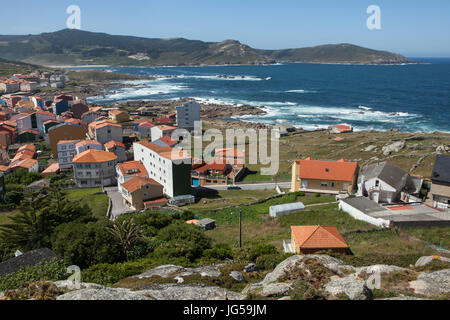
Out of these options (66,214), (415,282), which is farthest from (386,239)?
(66,214)

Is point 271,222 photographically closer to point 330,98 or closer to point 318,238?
point 318,238

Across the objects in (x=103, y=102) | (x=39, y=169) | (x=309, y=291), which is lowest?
(x=39, y=169)

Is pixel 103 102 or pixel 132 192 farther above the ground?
pixel 103 102

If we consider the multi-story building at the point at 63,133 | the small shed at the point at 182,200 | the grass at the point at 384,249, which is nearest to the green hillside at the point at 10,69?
the multi-story building at the point at 63,133

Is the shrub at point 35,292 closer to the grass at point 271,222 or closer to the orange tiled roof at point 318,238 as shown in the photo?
the orange tiled roof at point 318,238

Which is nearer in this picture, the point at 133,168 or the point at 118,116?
the point at 133,168

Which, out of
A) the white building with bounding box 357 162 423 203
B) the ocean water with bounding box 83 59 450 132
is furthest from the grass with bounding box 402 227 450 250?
the ocean water with bounding box 83 59 450 132

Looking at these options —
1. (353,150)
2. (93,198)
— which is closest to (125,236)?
(93,198)

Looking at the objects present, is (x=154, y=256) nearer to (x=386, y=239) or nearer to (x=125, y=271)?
(x=125, y=271)
